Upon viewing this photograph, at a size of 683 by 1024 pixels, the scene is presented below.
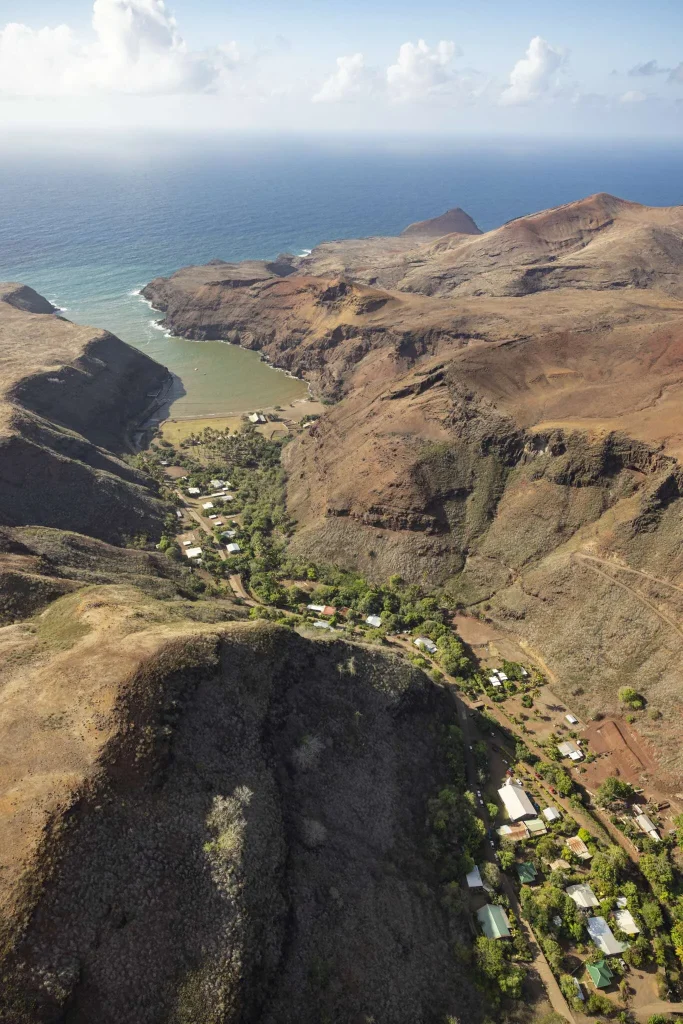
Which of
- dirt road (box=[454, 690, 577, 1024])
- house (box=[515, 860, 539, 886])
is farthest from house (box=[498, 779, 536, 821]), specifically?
house (box=[515, 860, 539, 886])

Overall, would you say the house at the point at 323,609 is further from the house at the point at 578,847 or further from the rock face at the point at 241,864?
the house at the point at 578,847

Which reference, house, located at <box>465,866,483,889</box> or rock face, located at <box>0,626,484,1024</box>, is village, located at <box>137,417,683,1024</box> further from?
rock face, located at <box>0,626,484,1024</box>

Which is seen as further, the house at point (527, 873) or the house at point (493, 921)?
the house at point (527, 873)

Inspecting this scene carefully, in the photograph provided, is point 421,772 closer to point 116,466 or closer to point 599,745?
point 599,745

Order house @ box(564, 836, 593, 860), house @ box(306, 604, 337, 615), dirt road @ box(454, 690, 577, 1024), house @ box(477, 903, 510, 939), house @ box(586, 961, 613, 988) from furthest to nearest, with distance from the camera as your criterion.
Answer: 1. house @ box(306, 604, 337, 615)
2. house @ box(564, 836, 593, 860)
3. house @ box(477, 903, 510, 939)
4. house @ box(586, 961, 613, 988)
5. dirt road @ box(454, 690, 577, 1024)

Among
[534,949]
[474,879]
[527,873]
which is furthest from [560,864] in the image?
[474,879]

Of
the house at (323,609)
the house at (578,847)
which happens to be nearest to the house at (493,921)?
the house at (578,847)

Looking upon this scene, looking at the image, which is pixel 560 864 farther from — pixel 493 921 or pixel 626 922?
pixel 493 921
